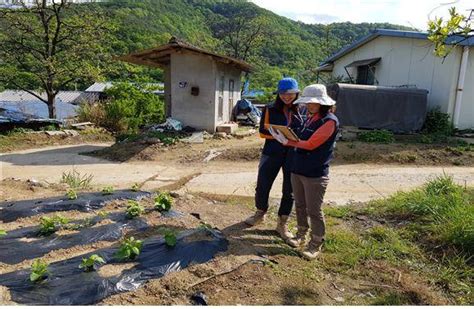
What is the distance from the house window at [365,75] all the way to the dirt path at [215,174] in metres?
7.76

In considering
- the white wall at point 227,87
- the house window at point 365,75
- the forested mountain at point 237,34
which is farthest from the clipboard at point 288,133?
the forested mountain at point 237,34

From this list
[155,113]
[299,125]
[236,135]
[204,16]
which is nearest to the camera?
[299,125]

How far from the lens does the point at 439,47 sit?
3623 millimetres

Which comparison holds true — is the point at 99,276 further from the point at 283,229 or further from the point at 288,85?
the point at 288,85

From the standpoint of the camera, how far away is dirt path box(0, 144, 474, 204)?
718 centimetres

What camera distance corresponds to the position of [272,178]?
174 inches

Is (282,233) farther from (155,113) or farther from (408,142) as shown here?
(155,113)

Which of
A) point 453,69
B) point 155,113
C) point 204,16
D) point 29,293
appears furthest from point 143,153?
point 204,16

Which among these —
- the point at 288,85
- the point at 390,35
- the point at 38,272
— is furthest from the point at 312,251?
the point at 390,35

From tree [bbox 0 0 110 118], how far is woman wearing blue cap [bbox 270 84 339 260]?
1530 centimetres

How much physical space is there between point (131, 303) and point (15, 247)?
1.56m

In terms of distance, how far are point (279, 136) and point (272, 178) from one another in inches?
27.4

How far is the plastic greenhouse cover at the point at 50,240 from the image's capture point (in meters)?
3.38

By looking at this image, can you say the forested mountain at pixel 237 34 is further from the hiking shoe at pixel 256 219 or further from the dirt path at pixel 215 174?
the hiking shoe at pixel 256 219
